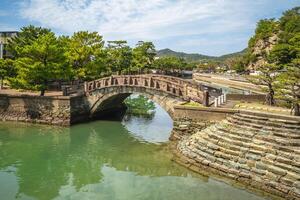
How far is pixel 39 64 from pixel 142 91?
949 centimetres

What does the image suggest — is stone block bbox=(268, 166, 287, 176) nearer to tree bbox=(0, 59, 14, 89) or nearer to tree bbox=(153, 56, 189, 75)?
tree bbox=(0, 59, 14, 89)

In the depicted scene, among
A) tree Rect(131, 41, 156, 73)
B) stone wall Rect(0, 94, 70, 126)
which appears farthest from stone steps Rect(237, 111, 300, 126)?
tree Rect(131, 41, 156, 73)

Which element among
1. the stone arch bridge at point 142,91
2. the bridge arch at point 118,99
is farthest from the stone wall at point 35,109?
the bridge arch at point 118,99

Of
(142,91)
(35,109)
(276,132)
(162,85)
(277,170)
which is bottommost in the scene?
(277,170)

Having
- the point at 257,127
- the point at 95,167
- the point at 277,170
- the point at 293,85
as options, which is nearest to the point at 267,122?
the point at 257,127

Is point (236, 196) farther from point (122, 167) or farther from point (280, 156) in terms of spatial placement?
point (122, 167)

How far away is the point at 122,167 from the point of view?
18625 millimetres

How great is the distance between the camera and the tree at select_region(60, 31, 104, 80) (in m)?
35.8

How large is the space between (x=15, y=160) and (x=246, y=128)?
14.0m

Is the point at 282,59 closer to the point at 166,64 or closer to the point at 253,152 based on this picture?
the point at 166,64

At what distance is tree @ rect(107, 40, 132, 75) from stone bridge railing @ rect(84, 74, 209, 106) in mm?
24260

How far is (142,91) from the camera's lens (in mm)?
27359

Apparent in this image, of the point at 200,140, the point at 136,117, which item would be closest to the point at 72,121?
the point at 136,117

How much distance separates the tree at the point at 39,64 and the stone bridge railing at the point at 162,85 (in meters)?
3.63
